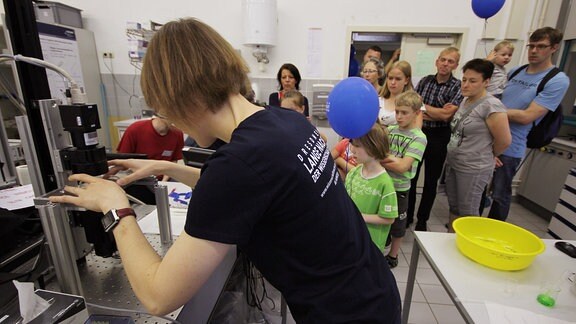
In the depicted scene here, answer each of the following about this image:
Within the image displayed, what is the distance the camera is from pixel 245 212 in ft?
1.74

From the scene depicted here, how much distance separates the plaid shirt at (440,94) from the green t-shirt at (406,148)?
75 centimetres

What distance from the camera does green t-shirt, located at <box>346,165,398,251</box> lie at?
157cm

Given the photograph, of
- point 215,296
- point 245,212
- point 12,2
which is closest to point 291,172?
point 245,212

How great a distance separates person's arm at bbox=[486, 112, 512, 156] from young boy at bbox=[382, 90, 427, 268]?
0.43m

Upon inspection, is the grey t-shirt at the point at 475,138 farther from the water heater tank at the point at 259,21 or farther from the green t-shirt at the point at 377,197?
the water heater tank at the point at 259,21

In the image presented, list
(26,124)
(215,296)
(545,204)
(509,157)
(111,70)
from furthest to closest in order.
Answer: (111,70), (545,204), (509,157), (215,296), (26,124)

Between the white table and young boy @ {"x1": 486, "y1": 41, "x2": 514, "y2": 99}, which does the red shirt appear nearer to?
the white table

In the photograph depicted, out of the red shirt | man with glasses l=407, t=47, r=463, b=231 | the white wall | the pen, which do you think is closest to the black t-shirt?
the pen

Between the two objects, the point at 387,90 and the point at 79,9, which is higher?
the point at 79,9

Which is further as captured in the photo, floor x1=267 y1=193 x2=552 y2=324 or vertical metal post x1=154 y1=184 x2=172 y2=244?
floor x1=267 y1=193 x2=552 y2=324

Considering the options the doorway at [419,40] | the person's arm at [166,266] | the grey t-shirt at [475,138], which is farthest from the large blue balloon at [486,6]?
the person's arm at [166,266]

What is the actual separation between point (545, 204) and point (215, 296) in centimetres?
360

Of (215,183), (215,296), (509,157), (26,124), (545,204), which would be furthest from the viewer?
(545,204)

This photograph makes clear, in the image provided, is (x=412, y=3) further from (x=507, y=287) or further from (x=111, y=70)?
(x=111, y=70)
